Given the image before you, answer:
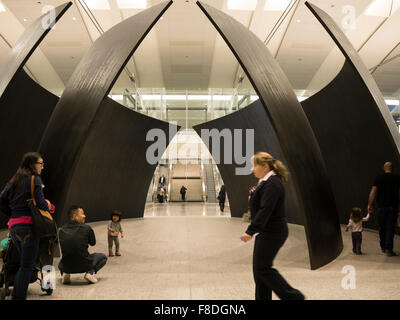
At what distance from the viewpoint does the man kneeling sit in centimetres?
404

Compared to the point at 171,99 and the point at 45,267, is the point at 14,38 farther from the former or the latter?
the point at 45,267

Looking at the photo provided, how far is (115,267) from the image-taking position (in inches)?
203

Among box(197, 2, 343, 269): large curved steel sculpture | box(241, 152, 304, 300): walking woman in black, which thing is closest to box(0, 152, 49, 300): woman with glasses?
box(241, 152, 304, 300): walking woman in black

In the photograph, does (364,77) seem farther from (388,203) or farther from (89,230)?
(89,230)

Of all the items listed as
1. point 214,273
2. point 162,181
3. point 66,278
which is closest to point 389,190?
point 214,273

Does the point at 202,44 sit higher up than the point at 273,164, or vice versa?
the point at 202,44

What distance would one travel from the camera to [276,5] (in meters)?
16.2

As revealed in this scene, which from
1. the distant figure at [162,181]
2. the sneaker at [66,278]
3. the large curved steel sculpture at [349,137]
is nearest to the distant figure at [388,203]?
the large curved steel sculpture at [349,137]

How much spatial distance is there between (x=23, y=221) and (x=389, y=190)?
18.6 ft

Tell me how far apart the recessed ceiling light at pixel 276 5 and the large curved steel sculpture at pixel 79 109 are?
1228 centimetres

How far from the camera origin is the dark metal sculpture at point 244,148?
10.9 m

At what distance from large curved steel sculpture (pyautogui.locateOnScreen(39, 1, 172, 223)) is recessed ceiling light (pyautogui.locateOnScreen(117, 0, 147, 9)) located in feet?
38.6

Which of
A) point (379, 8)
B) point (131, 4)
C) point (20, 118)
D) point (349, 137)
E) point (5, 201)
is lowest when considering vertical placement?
point (5, 201)
